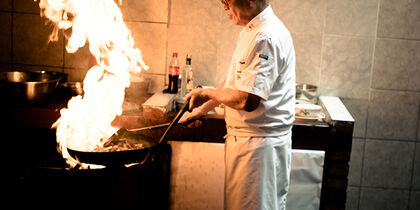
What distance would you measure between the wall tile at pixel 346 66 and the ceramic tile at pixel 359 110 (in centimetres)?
4

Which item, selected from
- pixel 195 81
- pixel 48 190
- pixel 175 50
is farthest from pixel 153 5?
pixel 48 190

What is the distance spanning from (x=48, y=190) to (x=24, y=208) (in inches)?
7.7

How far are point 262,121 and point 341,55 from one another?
63.9 inches

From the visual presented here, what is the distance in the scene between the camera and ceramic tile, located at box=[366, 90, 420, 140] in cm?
362

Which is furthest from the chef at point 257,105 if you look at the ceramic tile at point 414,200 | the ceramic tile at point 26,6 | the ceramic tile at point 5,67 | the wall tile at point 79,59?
the ceramic tile at point 5,67

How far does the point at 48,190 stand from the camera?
7.02 feet

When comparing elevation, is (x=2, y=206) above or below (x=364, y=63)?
below

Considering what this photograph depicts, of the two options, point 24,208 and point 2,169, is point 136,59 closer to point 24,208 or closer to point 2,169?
point 2,169

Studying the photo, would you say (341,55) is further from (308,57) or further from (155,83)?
(155,83)

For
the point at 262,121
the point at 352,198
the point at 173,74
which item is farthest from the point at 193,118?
the point at 352,198

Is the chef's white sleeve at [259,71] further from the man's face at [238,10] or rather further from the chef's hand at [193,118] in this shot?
the chef's hand at [193,118]

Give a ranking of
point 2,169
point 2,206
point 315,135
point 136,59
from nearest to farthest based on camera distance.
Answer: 1. point 2,206
2. point 315,135
3. point 2,169
4. point 136,59

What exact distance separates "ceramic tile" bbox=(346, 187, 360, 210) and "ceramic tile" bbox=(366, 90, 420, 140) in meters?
0.50

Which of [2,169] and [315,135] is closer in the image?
[315,135]
